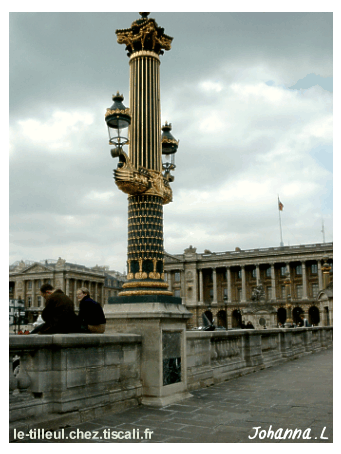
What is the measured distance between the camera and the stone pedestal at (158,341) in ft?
26.6

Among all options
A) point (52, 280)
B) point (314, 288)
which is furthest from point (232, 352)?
point (52, 280)

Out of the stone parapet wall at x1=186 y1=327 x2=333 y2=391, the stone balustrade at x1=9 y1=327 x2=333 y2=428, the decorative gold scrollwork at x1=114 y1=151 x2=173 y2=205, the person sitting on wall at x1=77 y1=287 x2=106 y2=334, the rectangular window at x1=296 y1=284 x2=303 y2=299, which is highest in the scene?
the decorative gold scrollwork at x1=114 y1=151 x2=173 y2=205

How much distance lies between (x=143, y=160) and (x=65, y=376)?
4.95 meters

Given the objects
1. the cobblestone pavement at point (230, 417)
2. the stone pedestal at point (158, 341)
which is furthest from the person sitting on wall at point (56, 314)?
the stone pedestal at point (158, 341)

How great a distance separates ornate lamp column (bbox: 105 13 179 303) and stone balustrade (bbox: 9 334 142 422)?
209cm

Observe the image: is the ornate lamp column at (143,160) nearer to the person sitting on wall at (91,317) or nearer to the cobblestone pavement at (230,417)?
the person sitting on wall at (91,317)

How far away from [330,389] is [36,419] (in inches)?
262

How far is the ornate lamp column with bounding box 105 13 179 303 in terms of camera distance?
30.2ft

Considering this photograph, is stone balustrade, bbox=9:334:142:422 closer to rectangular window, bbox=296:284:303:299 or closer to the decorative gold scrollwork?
the decorative gold scrollwork

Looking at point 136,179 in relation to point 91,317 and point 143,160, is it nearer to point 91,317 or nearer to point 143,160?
point 143,160

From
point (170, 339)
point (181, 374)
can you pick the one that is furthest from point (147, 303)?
point (181, 374)

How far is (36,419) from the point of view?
5.77 m

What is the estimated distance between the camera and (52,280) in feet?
375

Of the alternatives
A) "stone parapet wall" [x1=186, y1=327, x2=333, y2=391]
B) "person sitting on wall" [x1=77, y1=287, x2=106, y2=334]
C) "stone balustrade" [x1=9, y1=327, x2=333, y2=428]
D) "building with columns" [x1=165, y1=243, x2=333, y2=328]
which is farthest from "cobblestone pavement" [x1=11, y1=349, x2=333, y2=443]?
"building with columns" [x1=165, y1=243, x2=333, y2=328]
